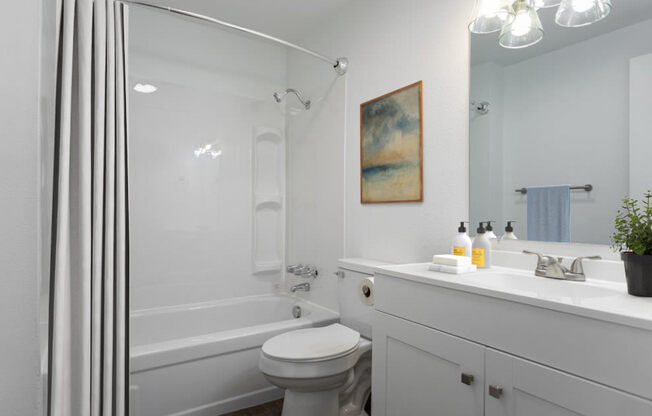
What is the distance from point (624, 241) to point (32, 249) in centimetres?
169

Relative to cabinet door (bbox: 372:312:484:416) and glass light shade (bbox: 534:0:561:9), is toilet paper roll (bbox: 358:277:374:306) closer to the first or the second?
cabinet door (bbox: 372:312:484:416)

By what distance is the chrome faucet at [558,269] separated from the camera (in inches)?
49.1

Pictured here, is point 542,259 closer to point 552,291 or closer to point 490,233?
point 552,291

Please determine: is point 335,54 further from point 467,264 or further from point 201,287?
point 201,287

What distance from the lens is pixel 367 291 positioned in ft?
6.21

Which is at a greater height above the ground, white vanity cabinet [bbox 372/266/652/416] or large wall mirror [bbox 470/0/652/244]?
large wall mirror [bbox 470/0/652/244]

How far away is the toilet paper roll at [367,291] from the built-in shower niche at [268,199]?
1.32 meters

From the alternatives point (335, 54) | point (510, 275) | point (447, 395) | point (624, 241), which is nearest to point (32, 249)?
point (447, 395)

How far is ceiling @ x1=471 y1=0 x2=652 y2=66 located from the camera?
Answer: 121cm

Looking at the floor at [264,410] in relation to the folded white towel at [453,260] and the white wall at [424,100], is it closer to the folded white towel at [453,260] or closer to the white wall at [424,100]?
the white wall at [424,100]

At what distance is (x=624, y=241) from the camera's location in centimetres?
105

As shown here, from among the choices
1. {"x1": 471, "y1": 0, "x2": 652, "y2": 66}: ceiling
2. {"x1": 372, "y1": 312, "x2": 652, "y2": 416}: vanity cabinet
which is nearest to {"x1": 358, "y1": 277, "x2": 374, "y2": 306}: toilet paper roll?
{"x1": 372, "y1": 312, "x2": 652, "y2": 416}: vanity cabinet

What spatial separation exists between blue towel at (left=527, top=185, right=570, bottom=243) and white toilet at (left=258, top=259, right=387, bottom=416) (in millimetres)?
828

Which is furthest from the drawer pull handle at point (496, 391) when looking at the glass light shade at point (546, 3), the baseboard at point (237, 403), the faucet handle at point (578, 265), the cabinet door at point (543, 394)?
the baseboard at point (237, 403)
